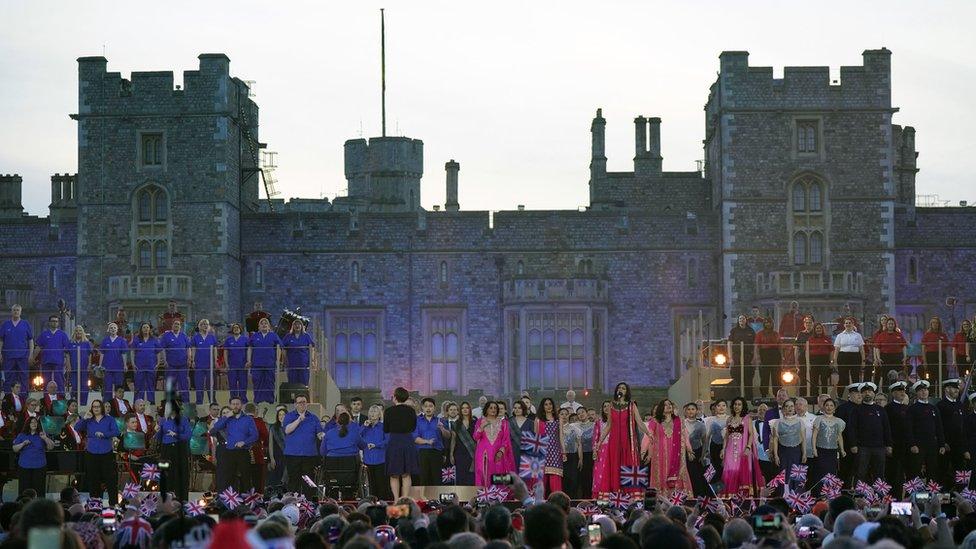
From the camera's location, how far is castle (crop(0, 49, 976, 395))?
129ft

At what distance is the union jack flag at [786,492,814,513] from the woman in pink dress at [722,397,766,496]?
6.96 feet

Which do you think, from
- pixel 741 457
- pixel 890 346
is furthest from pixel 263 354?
pixel 890 346

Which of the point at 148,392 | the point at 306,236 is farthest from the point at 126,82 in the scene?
the point at 148,392

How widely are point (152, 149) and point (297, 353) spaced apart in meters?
14.7

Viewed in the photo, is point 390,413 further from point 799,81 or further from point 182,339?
point 799,81

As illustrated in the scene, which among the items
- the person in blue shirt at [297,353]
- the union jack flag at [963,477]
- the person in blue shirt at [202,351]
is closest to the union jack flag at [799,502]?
the union jack flag at [963,477]

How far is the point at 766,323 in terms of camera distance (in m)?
27.5

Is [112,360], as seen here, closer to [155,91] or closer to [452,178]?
[155,91]

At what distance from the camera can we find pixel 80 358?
26.3m

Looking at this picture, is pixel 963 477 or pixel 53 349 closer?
pixel 963 477

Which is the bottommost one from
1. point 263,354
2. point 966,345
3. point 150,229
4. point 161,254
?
point 263,354

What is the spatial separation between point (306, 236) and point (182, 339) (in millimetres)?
14331

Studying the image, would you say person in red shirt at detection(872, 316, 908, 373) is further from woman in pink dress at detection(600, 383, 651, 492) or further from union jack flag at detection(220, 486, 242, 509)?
union jack flag at detection(220, 486, 242, 509)

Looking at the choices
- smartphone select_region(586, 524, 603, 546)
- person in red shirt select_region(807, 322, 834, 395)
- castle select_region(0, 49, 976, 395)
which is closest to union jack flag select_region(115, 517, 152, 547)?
smartphone select_region(586, 524, 603, 546)
